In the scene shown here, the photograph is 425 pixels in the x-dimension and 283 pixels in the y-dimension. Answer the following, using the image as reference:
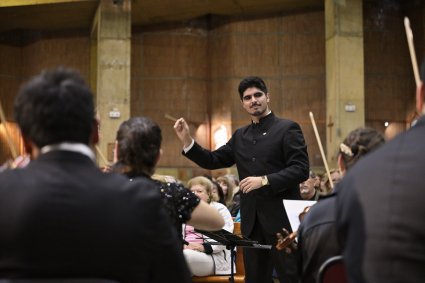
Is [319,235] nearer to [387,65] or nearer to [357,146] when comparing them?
[357,146]

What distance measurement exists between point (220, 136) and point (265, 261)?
10480mm

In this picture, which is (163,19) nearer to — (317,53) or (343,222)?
(317,53)

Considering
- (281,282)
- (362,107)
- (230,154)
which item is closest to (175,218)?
(281,282)

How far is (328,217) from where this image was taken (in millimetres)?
2395

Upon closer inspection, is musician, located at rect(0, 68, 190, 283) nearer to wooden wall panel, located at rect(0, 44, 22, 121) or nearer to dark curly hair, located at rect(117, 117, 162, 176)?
dark curly hair, located at rect(117, 117, 162, 176)

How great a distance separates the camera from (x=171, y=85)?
14.8 m

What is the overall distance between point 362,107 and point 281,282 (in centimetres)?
Answer: 934

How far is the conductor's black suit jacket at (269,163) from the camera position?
423 centimetres

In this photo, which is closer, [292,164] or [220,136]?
[292,164]

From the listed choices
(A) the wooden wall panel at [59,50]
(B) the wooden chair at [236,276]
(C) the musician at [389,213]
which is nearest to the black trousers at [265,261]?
(B) the wooden chair at [236,276]

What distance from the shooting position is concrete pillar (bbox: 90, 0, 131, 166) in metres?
13.1

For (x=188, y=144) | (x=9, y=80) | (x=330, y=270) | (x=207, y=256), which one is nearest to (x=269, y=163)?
(x=188, y=144)

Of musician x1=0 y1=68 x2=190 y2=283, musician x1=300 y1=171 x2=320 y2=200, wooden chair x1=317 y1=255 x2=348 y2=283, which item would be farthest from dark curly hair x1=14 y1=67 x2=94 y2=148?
musician x1=300 y1=171 x2=320 y2=200

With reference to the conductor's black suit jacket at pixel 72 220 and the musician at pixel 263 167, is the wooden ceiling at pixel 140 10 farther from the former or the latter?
the conductor's black suit jacket at pixel 72 220
